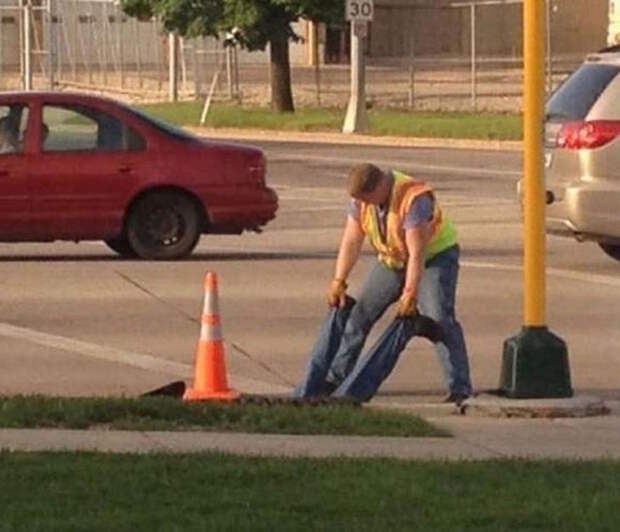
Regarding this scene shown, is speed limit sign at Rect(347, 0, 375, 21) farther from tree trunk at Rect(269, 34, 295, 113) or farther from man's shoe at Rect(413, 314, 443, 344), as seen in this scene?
man's shoe at Rect(413, 314, 443, 344)

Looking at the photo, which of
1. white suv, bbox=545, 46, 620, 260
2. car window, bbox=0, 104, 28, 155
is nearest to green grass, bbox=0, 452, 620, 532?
white suv, bbox=545, 46, 620, 260

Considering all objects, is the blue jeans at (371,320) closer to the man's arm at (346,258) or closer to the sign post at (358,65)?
the man's arm at (346,258)

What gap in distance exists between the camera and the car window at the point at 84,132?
20234mm

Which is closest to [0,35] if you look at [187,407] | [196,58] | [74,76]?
[74,76]

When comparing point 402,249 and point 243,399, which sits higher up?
point 402,249

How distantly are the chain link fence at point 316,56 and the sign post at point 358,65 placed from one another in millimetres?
5549

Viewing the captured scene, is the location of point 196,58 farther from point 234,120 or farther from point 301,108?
point 234,120

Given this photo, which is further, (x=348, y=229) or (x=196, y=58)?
(x=196, y=58)

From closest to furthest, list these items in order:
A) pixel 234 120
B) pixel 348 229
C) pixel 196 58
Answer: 1. pixel 348 229
2. pixel 234 120
3. pixel 196 58

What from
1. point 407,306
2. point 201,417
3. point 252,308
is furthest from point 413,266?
point 252,308

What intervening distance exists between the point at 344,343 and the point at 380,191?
97cm

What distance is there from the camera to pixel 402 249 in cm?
1241

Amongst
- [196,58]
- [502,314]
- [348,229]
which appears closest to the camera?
[348,229]

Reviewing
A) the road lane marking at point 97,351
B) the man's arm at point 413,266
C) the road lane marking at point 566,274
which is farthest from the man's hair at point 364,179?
the road lane marking at point 566,274
